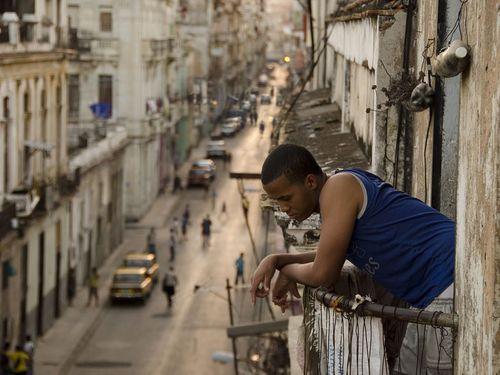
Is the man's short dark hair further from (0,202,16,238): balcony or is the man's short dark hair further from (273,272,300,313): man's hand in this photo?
(0,202,16,238): balcony

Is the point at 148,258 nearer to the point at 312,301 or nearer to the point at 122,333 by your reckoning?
the point at 122,333

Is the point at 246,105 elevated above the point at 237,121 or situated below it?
above

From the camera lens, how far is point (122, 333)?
3722 centimetres

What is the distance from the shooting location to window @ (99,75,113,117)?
58656mm

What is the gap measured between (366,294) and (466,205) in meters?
1.32

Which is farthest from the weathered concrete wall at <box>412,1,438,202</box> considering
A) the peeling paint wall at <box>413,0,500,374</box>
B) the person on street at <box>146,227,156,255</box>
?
the person on street at <box>146,227,156,255</box>

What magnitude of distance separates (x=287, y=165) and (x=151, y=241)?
45.3 m

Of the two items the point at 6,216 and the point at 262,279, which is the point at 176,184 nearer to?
Result: the point at 6,216

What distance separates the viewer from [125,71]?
59219 millimetres

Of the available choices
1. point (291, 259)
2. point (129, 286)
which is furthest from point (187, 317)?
point (291, 259)

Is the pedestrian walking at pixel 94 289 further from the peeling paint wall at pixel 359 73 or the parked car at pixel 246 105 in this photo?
the peeling paint wall at pixel 359 73

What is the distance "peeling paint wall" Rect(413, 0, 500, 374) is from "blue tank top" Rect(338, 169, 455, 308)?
403mm

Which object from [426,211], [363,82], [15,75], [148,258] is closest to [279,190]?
[426,211]

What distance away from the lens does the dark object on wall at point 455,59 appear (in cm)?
592
